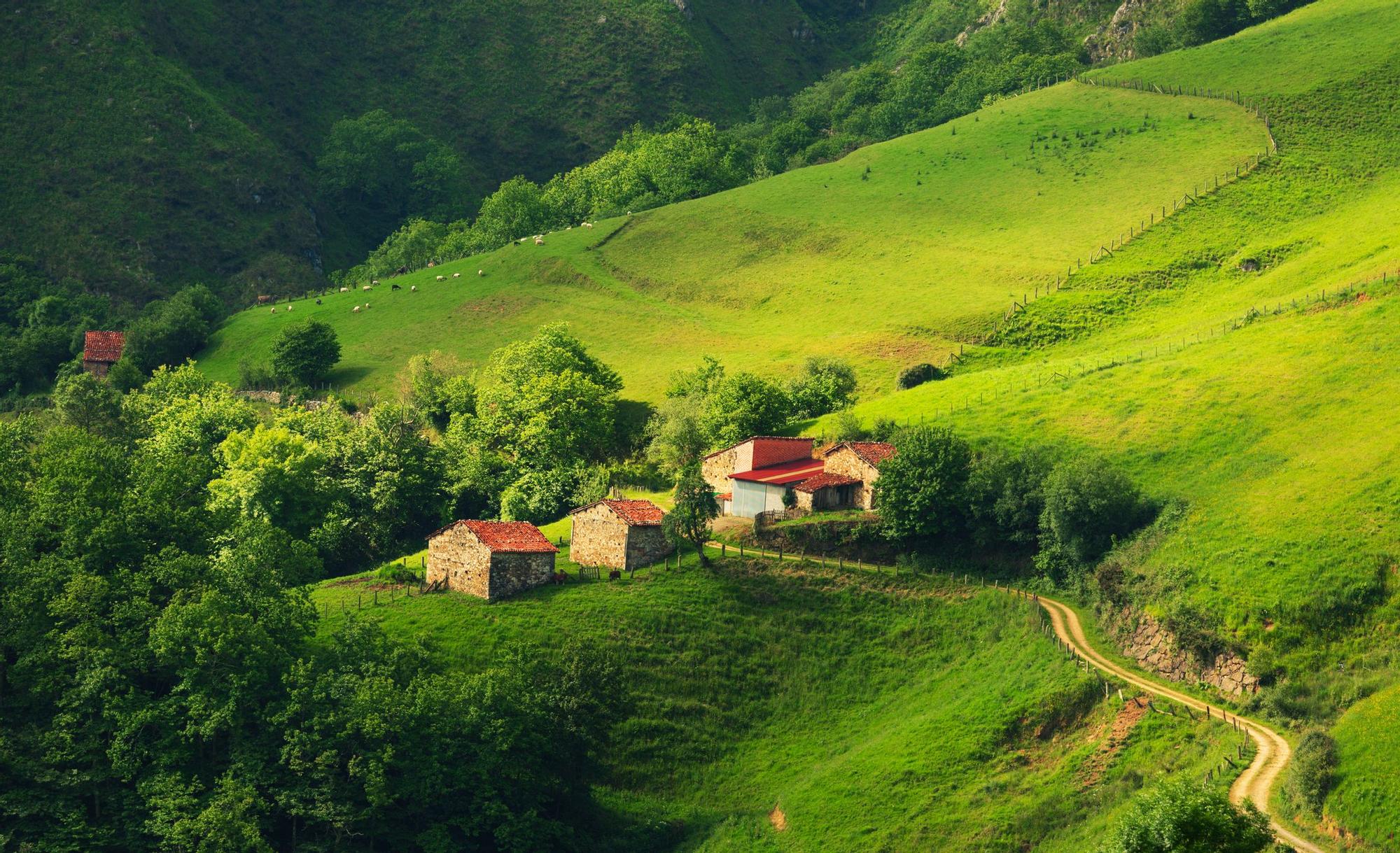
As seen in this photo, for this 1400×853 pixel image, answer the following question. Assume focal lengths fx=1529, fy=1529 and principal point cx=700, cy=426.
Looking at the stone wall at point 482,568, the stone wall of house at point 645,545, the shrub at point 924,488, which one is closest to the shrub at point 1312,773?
the shrub at point 924,488

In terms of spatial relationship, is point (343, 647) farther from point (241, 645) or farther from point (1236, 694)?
point (1236, 694)

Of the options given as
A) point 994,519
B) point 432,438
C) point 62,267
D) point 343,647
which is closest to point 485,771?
point 343,647

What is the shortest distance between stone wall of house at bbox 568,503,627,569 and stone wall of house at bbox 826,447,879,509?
14.5m

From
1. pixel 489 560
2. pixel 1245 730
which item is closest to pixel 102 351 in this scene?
pixel 489 560

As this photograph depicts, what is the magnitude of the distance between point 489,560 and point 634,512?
353 inches

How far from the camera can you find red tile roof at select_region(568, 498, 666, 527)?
84.6 metres

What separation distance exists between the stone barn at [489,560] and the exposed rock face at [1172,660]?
3055 centimetres

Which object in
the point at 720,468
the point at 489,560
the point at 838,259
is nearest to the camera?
the point at 489,560

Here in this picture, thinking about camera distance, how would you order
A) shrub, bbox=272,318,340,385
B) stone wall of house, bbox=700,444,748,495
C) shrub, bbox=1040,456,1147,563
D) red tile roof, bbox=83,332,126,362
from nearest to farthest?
1. shrub, bbox=1040,456,1147,563
2. stone wall of house, bbox=700,444,748,495
3. shrub, bbox=272,318,340,385
4. red tile roof, bbox=83,332,126,362

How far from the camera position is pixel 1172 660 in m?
69.6

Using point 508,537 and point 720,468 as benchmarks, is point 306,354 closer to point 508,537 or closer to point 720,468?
point 720,468

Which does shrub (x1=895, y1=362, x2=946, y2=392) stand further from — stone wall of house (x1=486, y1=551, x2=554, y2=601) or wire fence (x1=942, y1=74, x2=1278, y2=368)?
stone wall of house (x1=486, y1=551, x2=554, y2=601)

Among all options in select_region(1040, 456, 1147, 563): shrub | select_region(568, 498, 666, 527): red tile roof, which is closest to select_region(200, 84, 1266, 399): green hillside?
select_region(568, 498, 666, 527): red tile roof

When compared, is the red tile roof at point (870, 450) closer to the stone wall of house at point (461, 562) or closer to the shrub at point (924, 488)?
the shrub at point (924, 488)
